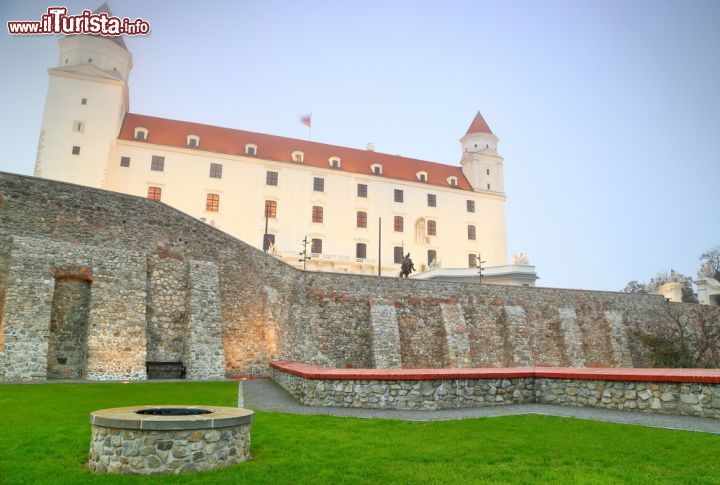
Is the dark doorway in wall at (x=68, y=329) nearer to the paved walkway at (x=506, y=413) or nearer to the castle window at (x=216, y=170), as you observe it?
the paved walkway at (x=506, y=413)

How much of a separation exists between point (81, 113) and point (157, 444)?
1652 inches

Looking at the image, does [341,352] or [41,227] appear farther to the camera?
[341,352]

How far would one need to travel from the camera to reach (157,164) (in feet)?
137

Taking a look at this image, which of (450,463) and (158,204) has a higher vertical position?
(158,204)

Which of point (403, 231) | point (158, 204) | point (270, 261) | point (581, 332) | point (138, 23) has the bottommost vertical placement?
point (581, 332)

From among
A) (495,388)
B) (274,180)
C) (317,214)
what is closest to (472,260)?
(317,214)

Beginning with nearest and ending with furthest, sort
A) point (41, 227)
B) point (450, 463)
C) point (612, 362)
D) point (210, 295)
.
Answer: point (450, 463) < point (41, 227) < point (210, 295) < point (612, 362)

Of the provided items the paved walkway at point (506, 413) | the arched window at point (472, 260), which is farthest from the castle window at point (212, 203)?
the paved walkway at point (506, 413)

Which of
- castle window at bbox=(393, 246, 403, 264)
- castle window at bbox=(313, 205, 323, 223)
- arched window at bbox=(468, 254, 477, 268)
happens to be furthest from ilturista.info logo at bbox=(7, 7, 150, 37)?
arched window at bbox=(468, 254, 477, 268)

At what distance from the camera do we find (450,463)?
6066mm

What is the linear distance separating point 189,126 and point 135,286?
1287 inches

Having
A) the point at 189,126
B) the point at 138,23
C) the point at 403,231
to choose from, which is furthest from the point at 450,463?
the point at 189,126

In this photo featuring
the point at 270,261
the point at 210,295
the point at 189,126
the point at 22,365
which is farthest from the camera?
the point at 189,126

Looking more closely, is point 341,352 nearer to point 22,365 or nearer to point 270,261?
point 270,261
